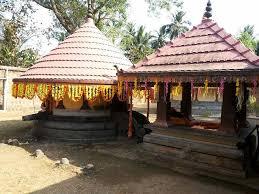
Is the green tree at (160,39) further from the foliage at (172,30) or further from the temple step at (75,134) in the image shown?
the temple step at (75,134)

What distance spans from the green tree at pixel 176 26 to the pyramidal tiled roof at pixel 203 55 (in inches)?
1466

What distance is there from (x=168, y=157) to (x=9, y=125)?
823cm

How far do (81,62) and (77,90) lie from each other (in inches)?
51.2

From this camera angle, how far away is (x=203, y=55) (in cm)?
805

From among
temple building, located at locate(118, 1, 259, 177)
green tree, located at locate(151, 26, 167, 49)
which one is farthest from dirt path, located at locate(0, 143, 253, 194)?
green tree, located at locate(151, 26, 167, 49)

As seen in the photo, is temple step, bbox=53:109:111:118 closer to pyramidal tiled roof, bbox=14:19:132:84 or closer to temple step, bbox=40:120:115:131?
temple step, bbox=40:120:115:131

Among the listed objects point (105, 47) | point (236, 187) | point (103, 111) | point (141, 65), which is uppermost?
point (105, 47)

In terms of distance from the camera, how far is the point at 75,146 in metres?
10.1

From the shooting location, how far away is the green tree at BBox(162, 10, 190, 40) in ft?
150

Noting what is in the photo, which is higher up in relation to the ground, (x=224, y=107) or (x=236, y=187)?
(x=224, y=107)

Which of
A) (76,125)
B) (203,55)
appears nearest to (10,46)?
(76,125)

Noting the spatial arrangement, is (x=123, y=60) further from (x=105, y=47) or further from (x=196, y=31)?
(x=196, y=31)

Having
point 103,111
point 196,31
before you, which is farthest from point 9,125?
point 196,31

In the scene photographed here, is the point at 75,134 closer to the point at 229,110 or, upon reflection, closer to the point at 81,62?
the point at 81,62
